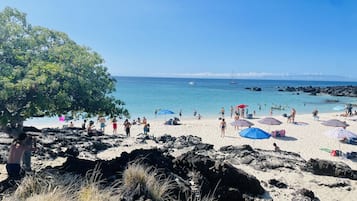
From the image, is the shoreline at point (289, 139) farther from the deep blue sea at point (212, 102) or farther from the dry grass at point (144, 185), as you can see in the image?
the deep blue sea at point (212, 102)

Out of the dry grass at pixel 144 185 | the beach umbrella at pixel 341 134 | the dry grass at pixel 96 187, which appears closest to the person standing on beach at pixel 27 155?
the dry grass at pixel 96 187

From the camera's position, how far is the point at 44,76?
6.05 m

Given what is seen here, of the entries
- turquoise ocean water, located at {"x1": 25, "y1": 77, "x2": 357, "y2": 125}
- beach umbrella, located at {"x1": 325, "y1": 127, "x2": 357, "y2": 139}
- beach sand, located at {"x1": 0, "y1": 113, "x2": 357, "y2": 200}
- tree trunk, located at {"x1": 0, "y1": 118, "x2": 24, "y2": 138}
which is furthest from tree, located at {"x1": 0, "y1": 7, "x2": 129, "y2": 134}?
turquoise ocean water, located at {"x1": 25, "y1": 77, "x2": 357, "y2": 125}

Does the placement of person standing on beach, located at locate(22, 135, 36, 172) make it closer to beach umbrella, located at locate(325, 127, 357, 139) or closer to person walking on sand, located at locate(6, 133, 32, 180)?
person walking on sand, located at locate(6, 133, 32, 180)

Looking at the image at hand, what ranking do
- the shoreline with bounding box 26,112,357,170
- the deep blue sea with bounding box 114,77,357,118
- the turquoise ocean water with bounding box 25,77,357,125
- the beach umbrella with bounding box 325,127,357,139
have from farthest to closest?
1. the deep blue sea with bounding box 114,77,357,118
2. the turquoise ocean water with bounding box 25,77,357,125
3. the shoreline with bounding box 26,112,357,170
4. the beach umbrella with bounding box 325,127,357,139

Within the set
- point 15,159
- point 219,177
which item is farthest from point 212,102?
point 15,159

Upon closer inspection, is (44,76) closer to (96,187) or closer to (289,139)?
(96,187)

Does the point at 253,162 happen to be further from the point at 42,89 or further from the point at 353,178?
the point at 42,89

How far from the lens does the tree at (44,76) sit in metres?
6.20

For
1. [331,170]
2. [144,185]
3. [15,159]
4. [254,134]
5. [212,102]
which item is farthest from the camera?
[212,102]

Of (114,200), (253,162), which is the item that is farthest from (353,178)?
(114,200)

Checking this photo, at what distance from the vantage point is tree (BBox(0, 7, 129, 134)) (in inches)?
244

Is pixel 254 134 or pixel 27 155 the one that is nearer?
pixel 27 155

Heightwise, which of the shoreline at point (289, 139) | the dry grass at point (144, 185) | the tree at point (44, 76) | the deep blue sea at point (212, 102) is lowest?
the deep blue sea at point (212, 102)
